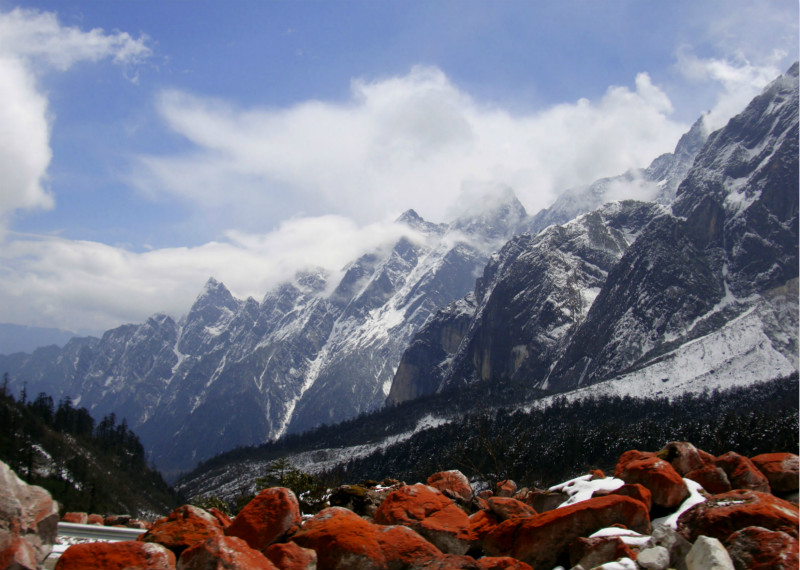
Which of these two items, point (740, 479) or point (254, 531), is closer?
point (254, 531)

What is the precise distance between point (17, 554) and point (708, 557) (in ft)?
57.1

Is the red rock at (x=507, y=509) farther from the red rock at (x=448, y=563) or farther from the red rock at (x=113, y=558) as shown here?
the red rock at (x=113, y=558)

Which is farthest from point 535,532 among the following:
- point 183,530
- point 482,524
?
point 183,530

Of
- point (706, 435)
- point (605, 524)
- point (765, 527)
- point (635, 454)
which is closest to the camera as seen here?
point (765, 527)

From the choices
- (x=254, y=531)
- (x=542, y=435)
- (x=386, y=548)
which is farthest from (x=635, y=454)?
(x=542, y=435)

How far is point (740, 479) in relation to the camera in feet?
68.2

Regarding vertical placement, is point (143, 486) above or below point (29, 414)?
below

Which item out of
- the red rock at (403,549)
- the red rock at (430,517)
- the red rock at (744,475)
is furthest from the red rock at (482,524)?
the red rock at (744,475)

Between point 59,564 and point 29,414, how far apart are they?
171145mm

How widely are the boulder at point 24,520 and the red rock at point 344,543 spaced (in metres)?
6.92

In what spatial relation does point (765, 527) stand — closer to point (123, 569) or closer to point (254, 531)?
point (254, 531)

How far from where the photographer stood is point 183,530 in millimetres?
17172

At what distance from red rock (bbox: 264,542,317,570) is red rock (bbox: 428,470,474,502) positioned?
1080cm

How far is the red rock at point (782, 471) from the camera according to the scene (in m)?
21.0
